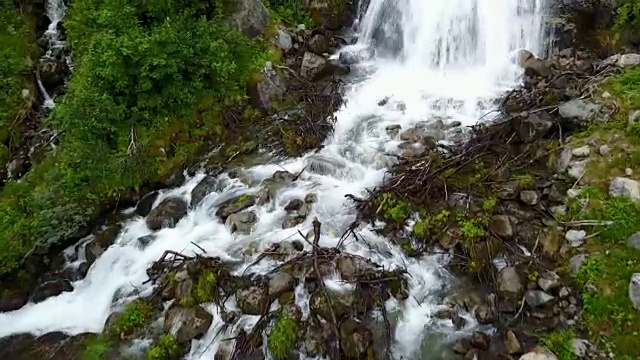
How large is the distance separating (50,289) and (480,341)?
539 cm

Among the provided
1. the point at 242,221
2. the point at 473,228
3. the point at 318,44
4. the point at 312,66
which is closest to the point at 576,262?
the point at 473,228

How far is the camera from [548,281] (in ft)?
18.8

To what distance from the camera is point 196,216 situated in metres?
7.71

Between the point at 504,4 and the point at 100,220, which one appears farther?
the point at 504,4

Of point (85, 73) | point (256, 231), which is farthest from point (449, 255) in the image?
point (85, 73)

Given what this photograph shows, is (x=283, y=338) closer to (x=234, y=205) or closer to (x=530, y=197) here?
(x=234, y=205)

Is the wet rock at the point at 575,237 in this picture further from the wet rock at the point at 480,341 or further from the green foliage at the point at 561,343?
the wet rock at the point at 480,341

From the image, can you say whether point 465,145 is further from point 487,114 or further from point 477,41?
point 477,41

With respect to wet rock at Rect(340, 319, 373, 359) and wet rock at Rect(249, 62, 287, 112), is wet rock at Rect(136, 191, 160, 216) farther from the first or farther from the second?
wet rock at Rect(340, 319, 373, 359)

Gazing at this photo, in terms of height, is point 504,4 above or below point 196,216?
above

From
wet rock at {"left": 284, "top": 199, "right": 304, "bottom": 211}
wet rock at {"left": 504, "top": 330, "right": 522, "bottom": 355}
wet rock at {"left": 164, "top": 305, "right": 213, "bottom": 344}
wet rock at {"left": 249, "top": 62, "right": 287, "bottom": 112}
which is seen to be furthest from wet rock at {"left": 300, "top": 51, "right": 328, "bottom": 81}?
wet rock at {"left": 504, "top": 330, "right": 522, "bottom": 355}

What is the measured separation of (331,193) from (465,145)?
2.08 meters

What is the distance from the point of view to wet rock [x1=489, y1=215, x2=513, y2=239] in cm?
634

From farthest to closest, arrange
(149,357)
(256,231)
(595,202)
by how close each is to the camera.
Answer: (256,231)
(595,202)
(149,357)
